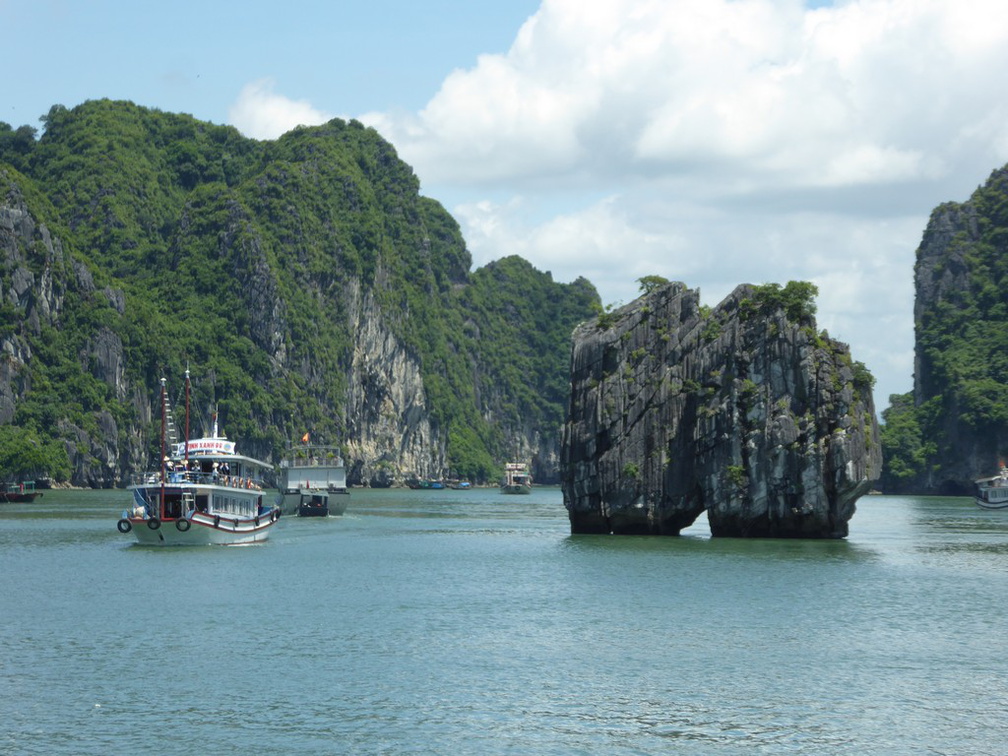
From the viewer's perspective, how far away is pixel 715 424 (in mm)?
73562

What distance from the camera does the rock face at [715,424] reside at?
234 feet

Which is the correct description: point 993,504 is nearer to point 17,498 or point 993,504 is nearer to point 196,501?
point 196,501

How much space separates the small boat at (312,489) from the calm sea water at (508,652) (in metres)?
43.3

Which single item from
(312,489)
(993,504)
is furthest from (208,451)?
(993,504)

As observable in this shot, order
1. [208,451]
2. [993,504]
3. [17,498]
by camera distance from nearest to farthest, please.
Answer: [208,451]
[993,504]
[17,498]

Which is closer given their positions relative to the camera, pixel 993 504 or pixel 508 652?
pixel 508 652

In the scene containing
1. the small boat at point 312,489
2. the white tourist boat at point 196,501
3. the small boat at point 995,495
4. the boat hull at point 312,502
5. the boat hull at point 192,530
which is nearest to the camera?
the boat hull at point 192,530

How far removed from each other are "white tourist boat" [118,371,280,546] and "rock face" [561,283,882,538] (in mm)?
18720

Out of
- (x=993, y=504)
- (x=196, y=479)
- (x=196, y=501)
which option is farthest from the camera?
(x=993, y=504)

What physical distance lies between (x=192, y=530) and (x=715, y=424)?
28.4m

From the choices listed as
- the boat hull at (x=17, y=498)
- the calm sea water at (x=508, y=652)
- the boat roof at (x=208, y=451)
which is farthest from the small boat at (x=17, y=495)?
the calm sea water at (x=508, y=652)

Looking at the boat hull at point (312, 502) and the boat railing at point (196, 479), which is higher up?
the boat railing at point (196, 479)

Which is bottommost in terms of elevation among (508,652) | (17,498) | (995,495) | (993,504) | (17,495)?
(508,652)

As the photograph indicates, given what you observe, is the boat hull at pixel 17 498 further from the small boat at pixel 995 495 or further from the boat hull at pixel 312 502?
the small boat at pixel 995 495
